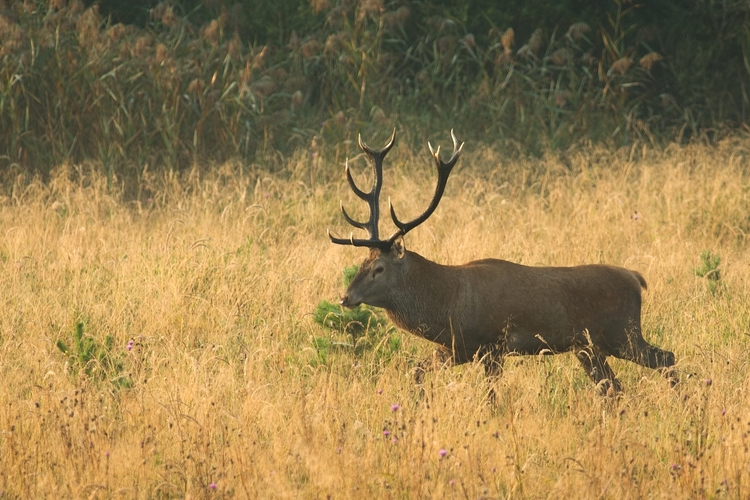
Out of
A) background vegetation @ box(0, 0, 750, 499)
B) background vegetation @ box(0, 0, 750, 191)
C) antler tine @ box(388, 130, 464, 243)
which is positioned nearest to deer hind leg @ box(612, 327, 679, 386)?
background vegetation @ box(0, 0, 750, 499)

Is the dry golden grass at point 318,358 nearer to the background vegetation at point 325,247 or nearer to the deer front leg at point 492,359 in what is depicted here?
the background vegetation at point 325,247

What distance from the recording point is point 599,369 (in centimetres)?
591

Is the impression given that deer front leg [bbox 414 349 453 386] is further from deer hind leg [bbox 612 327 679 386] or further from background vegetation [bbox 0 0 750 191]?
background vegetation [bbox 0 0 750 191]

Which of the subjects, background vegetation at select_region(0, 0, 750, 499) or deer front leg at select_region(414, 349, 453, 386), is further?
deer front leg at select_region(414, 349, 453, 386)

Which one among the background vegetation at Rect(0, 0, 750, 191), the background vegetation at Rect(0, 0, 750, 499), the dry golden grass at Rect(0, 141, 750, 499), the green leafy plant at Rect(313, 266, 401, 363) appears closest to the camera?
the dry golden grass at Rect(0, 141, 750, 499)

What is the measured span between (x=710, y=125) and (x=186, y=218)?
765 centimetres

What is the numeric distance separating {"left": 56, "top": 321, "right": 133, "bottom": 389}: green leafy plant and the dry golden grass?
0.04 metres

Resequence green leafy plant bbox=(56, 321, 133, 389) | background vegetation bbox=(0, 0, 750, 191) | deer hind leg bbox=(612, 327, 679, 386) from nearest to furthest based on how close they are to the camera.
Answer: green leafy plant bbox=(56, 321, 133, 389) → deer hind leg bbox=(612, 327, 679, 386) → background vegetation bbox=(0, 0, 750, 191)

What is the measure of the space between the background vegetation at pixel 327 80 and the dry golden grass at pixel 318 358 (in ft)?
2.44

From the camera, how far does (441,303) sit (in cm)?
587

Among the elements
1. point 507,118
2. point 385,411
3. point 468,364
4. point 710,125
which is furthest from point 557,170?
point 385,411

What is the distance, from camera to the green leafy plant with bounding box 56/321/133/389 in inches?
228

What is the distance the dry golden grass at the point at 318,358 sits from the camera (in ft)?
14.6

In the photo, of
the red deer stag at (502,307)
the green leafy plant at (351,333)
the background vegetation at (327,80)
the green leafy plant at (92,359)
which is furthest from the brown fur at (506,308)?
the background vegetation at (327,80)
